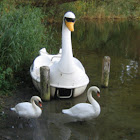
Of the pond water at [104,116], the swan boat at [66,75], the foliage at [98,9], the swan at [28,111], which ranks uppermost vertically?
the foliage at [98,9]

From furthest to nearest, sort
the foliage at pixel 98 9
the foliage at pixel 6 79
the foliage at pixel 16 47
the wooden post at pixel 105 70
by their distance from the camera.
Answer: the foliage at pixel 98 9 → the wooden post at pixel 105 70 → the foliage at pixel 16 47 → the foliage at pixel 6 79

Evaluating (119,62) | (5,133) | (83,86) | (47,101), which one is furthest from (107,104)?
(119,62)

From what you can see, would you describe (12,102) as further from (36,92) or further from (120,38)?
(120,38)

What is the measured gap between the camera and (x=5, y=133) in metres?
4.34

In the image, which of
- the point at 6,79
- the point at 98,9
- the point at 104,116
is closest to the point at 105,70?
the point at 104,116

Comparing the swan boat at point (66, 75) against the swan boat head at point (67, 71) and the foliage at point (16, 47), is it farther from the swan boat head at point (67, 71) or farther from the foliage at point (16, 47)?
the foliage at point (16, 47)

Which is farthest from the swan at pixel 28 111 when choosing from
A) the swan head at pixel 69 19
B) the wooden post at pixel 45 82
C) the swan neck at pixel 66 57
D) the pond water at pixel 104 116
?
the swan head at pixel 69 19

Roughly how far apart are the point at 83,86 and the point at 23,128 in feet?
6.46

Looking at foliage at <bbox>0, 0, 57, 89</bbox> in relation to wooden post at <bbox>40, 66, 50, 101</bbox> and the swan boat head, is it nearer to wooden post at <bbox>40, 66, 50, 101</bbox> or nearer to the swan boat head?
wooden post at <bbox>40, 66, 50, 101</bbox>

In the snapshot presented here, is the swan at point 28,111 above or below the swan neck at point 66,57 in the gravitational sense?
below

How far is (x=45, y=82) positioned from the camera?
570 centimetres

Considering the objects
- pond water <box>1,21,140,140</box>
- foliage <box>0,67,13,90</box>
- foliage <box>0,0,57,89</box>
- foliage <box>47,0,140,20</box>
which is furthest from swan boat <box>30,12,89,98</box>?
foliage <box>47,0,140,20</box>

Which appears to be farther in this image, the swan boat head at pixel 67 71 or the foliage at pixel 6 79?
the foliage at pixel 6 79

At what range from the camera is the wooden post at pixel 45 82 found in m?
5.68
